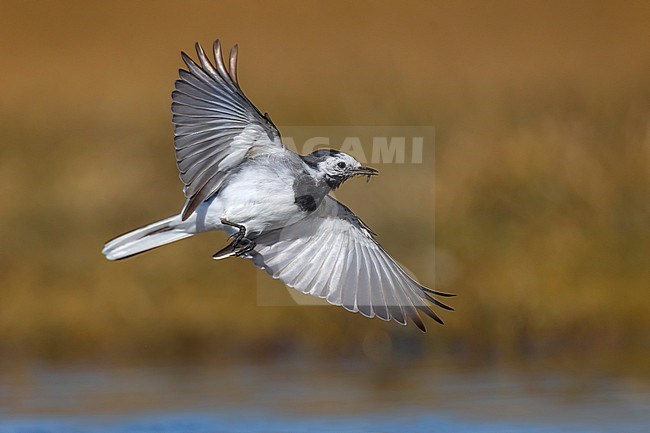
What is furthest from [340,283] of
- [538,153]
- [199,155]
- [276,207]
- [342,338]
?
[538,153]

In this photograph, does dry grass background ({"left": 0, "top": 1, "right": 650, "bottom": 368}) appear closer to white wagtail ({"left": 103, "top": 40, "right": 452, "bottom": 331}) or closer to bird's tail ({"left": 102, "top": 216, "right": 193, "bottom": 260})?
white wagtail ({"left": 103, "top": 40, "right": 452, "bottom": 331})

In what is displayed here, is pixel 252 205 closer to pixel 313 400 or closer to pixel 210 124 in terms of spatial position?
pixel 210 124

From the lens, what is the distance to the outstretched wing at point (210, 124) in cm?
658

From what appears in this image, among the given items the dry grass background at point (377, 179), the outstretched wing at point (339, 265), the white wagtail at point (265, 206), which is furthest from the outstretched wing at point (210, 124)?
the dry grass background at point (377, 179)

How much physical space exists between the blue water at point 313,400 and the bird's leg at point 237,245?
52.9 inches

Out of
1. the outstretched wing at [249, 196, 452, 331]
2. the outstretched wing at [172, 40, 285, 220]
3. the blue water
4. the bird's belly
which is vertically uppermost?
the outstretched wing at [172, 40, 285, 220]

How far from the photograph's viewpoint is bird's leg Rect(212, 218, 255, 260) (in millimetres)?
7000

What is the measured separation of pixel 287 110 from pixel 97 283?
273cm

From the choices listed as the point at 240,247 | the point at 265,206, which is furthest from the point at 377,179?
the point at 265,206

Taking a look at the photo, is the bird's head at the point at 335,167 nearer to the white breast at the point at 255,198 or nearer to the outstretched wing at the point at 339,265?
the white breast at the point at 255,198

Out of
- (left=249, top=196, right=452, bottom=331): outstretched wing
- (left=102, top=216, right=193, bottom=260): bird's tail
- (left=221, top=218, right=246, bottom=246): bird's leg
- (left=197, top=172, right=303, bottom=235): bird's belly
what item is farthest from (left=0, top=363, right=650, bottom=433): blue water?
(left=197, top=172, right=303, bottom=235): bird's belly

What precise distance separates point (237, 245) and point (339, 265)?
34.8 inches

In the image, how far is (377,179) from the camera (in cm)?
1055

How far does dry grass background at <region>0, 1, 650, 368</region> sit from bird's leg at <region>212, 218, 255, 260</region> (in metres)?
2.51
